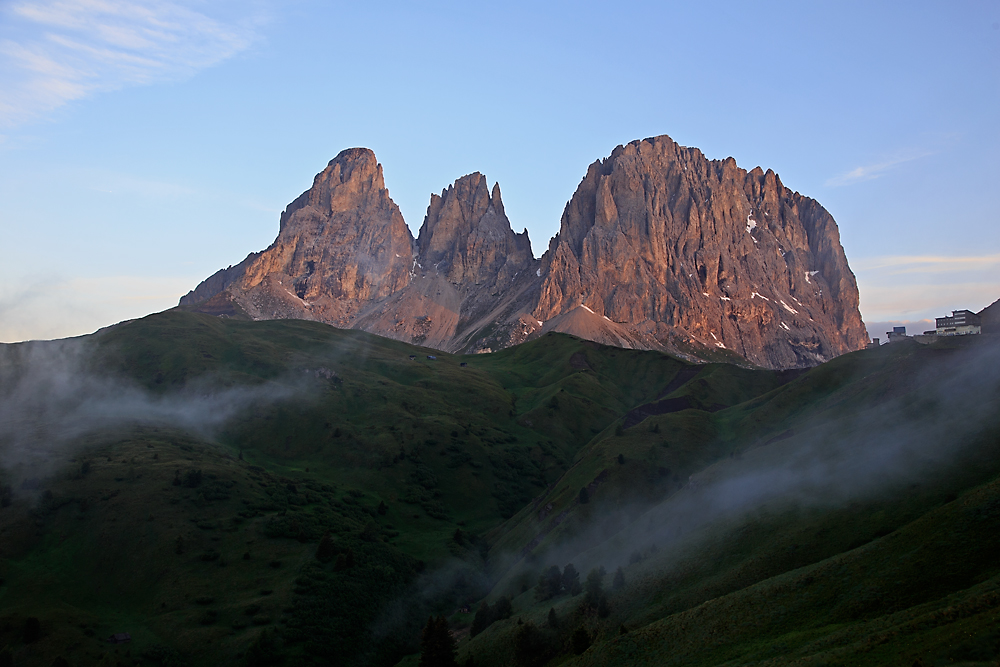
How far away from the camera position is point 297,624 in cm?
10662

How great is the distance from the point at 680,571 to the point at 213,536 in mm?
82234

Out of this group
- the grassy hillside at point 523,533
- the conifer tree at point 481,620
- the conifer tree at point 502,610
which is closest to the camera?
the grassy hillside at point 523,533

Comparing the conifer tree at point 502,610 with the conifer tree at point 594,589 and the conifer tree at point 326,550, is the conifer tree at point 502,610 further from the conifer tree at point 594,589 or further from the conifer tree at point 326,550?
the conifer tree at point 326,550

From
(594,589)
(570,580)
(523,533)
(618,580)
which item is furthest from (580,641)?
(523,533)

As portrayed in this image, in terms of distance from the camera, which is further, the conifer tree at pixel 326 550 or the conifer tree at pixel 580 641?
the conifer tree at pixel 326 550

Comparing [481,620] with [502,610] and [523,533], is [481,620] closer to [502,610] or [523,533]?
[502,610]

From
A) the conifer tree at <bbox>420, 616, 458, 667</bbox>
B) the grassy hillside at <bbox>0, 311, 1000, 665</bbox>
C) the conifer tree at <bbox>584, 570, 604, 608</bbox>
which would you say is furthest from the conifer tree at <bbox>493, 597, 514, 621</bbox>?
the conifer tree at <bbox>584, 570, 604, 608</bbox>

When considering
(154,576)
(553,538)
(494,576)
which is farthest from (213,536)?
(553,538)

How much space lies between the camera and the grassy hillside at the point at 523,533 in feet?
213

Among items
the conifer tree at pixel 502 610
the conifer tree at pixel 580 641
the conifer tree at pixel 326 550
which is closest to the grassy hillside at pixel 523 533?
the conifer tree at pixel 326 550

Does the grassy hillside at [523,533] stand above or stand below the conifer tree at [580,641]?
above

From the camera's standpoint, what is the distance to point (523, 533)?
144250 mm

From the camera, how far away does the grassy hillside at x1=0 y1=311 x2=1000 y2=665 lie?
64.9m

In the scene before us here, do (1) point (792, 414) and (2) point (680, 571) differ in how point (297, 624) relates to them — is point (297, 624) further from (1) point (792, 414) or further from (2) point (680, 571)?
(1) point (792, 414)
